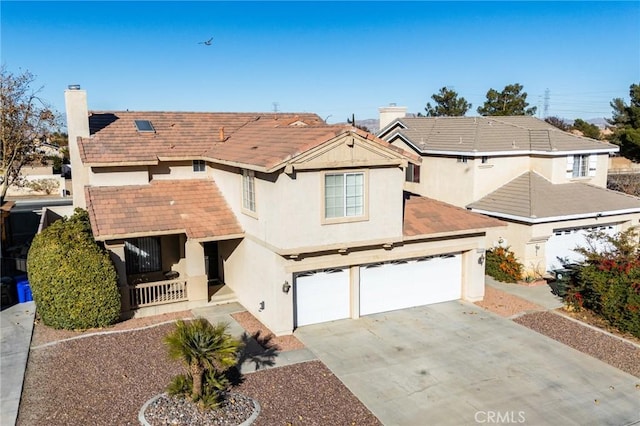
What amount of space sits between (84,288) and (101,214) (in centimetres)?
298

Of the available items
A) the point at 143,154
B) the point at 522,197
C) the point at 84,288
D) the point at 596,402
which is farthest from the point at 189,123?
the point at 596,402

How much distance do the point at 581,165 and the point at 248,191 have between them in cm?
1708

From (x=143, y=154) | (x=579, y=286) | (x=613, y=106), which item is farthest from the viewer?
(x=613, y=106)

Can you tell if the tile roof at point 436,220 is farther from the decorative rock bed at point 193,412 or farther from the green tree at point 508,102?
the green tree at point 508,102

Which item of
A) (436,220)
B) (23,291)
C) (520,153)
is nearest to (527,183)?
(520,153)

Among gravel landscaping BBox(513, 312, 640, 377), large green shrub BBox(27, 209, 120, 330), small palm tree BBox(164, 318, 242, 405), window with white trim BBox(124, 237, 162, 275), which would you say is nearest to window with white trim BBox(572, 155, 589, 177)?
gravel landscaping BBox(513, 312, 640, 377)

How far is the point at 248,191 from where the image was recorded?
1656cm

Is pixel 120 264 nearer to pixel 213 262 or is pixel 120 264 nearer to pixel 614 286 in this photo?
pixel 213 262

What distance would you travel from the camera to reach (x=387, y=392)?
11.9 metres

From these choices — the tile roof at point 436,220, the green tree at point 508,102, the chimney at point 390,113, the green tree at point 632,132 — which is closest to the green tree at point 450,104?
the green tree at point 508,102

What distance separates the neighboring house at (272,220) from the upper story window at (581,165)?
828 cm

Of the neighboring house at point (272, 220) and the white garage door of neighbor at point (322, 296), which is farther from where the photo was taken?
the white garage door of neighbor at point (322, 296)

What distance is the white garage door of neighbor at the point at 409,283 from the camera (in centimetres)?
1686

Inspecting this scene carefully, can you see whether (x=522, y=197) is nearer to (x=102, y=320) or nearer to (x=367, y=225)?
(x=367, y=225)
